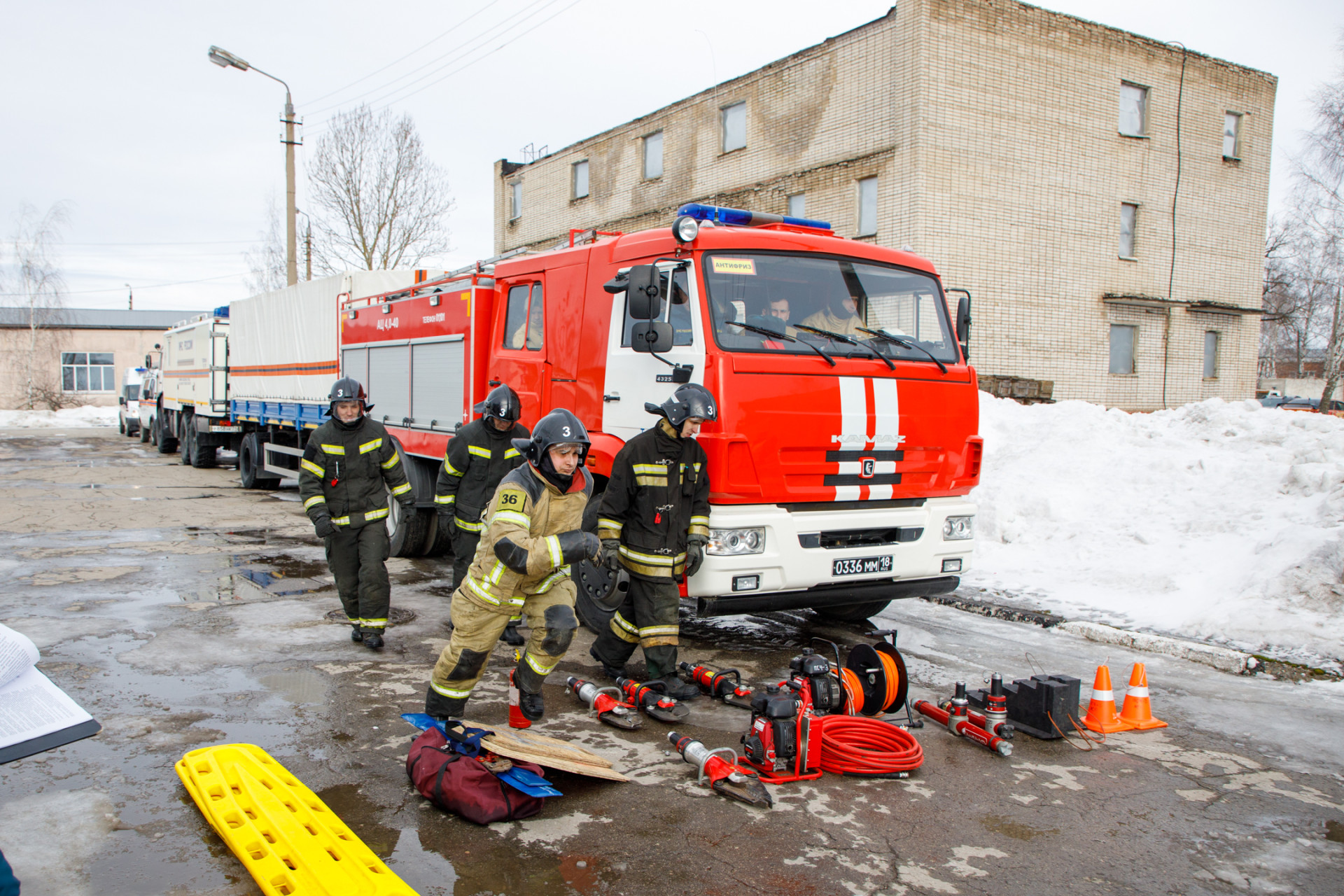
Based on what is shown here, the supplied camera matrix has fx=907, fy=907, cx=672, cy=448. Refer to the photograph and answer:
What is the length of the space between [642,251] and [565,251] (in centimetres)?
110

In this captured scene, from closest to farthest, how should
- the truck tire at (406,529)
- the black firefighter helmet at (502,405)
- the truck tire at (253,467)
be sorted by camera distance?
1. the black firefighter helmet at (502,405)
2. the truck tire at (406,529)
3. the truck tire at (253,467)

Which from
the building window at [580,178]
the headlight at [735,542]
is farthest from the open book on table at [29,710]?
the building window at [580,178]

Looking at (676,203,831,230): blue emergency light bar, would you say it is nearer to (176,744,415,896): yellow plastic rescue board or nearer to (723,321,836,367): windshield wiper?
(723,321,836,367): windshield wiper

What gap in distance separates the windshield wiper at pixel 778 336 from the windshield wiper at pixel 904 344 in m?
0.54

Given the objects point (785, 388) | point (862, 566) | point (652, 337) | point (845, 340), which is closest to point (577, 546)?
point (652, 337)

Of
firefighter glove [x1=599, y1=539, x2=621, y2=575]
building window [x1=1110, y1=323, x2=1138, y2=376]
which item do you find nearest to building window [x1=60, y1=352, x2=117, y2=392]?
building window [x1=1110, y1=323, x2=1138, y2=376]

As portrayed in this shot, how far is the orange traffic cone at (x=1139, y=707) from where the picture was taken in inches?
193

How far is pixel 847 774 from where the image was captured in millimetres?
4273

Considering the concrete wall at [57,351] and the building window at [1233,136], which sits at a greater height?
the building window at [1233,136]

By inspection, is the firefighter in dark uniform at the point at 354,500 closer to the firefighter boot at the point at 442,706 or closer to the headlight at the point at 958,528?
the firefighter boot at the point at 442,706

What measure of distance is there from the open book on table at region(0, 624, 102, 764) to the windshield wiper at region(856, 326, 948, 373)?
4.85 meters

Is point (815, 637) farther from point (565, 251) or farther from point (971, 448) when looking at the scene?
point (565, 251)

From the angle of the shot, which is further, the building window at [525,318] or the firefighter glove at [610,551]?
the building window at [525,318]

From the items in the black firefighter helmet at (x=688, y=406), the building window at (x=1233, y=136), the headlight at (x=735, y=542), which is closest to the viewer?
the black firefighter helmet at (x=688, y=406)
